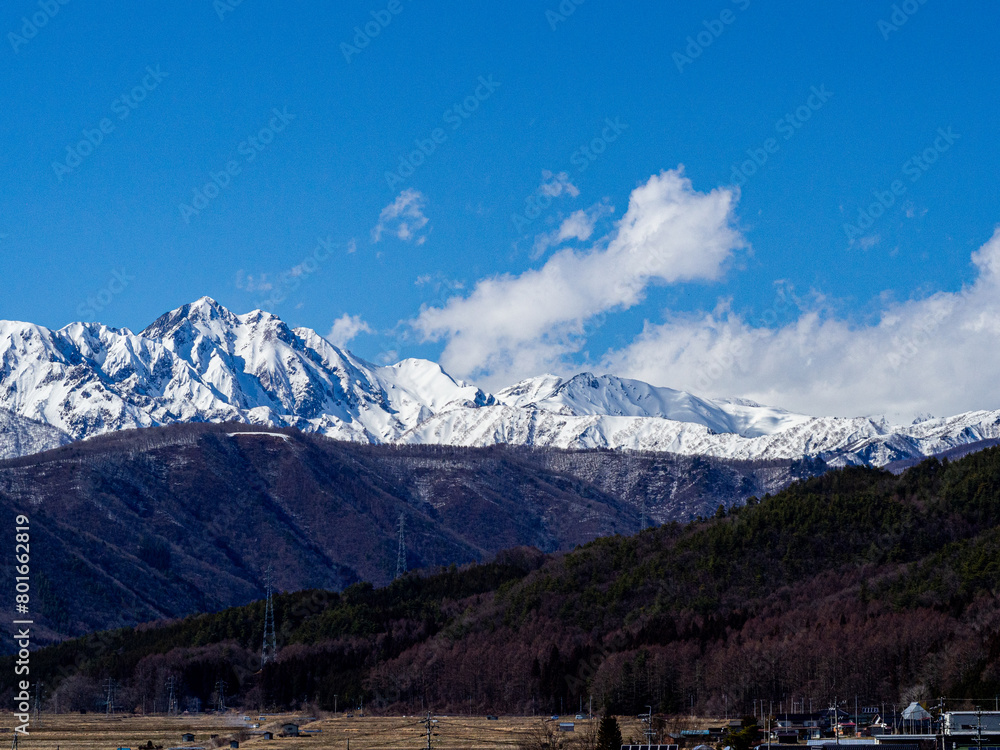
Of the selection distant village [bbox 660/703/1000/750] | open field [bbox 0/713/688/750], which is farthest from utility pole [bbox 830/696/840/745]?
open field [bbox 0/713/688/750]

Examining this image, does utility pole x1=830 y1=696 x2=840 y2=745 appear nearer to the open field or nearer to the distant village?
the distant village

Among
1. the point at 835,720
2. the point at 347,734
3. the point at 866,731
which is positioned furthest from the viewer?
the point at 347,734

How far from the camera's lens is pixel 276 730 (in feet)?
592

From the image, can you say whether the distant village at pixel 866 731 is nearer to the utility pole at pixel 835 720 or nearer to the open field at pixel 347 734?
the utility pole at pixel 835 720

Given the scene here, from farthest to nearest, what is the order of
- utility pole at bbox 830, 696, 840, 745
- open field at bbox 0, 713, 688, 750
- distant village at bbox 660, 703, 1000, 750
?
open field at bbox 0, 713, 688, 750 < utility pole at bbox 830, 696, 840, 745 < distant village at bbox 660, 703, 1000, 750

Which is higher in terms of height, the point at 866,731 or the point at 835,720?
the point at 835,720

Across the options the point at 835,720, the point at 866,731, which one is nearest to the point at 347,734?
the point at 835,720

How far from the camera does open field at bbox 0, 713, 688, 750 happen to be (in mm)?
152000

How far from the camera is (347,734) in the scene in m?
170

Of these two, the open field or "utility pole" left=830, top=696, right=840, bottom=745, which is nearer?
"utility pole" left=830, top=696, right=840, bottom=745

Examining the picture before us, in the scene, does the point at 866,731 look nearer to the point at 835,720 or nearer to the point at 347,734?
the point at 835,720

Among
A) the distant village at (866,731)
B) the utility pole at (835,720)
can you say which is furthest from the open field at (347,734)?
the utility pole at (835,720)

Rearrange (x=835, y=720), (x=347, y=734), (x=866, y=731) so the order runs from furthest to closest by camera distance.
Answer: (x=347, y=734), (x=835, y=720), (x=866, y=731)

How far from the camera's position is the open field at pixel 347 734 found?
15200 cm
